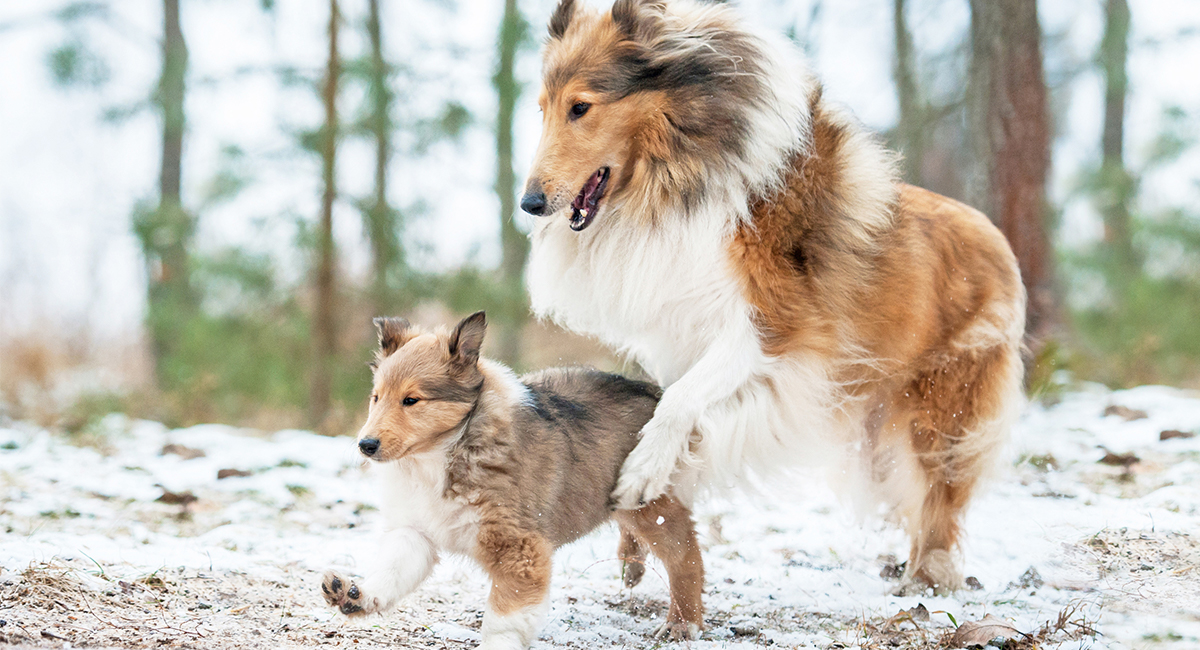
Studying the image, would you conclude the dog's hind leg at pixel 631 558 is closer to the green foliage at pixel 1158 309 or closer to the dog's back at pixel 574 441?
the dog's back at pixel 574 441

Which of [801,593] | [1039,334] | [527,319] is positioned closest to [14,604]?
[801,593]

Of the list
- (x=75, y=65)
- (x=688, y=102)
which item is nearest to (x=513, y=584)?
(x=688, y=102)

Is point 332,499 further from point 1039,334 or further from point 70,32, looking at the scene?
point 70,32

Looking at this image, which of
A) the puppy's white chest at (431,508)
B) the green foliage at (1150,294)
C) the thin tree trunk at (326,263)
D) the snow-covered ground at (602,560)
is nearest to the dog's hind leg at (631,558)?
the snow-covered ground at (602,560)

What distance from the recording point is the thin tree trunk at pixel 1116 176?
11.3 meters

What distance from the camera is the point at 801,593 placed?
4.13 metres

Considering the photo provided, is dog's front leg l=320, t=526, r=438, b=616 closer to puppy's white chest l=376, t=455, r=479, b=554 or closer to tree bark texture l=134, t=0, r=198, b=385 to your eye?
puppy's white chest l=376, t=455, r=479, b=554

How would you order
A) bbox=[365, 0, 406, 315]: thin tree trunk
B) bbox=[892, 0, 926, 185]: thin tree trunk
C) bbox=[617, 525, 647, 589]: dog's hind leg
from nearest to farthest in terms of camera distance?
bbox=[617, 525, 647, 589]: dog's hind leg → bbox=[365, 0, 406, 315]: thin tree trunk → bbox=[892, 0, 926, 185]: thin tree trunk

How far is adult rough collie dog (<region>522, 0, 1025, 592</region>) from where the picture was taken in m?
3.69

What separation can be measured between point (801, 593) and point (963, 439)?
102cm

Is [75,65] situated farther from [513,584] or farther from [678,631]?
[678,631]

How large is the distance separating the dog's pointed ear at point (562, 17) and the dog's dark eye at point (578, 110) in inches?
19.8

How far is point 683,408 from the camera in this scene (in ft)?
11.8

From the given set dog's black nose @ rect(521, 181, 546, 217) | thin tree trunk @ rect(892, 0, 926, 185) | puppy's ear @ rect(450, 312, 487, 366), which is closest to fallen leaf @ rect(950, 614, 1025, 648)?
puppy's ear @ rect(450, 312, 487, 366)
